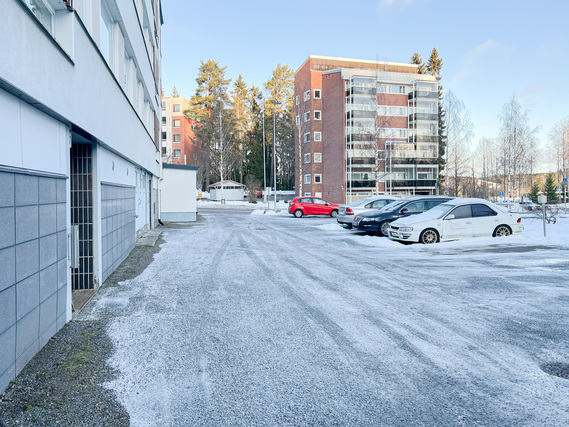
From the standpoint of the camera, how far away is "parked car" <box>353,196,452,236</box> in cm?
1520

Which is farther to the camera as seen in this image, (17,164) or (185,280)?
(185,280)

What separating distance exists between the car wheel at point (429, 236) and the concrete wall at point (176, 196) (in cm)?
1523

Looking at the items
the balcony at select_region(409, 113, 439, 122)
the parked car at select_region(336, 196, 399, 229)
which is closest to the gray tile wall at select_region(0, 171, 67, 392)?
the parked car at select_region(336, 196, 399, 229)

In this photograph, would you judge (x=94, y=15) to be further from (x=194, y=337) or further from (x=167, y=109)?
(x=167, y=109)

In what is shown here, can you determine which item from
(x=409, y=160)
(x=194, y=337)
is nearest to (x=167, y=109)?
(x=409, y=160)

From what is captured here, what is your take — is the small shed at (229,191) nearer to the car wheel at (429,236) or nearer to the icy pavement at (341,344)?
the car wheel at (429,236)

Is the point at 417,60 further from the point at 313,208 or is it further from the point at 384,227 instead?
the point at 384,227

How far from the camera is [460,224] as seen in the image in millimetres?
12984

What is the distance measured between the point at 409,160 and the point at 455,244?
4012cm

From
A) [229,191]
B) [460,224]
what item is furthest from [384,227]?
[229,191]

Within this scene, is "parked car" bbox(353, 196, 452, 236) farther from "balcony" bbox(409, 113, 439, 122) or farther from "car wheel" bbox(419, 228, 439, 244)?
"balcony" bbox(409, 113, 439, 122)

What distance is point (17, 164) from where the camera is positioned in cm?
364

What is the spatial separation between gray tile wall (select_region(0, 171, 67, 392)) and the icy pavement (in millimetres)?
841

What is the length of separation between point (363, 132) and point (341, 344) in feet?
152
